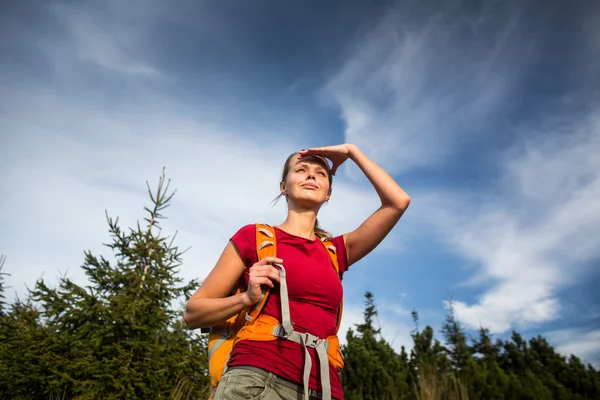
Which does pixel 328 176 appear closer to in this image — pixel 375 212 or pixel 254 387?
pixel 375 212

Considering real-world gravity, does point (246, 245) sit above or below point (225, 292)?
above

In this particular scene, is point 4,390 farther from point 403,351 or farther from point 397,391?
point 403,351

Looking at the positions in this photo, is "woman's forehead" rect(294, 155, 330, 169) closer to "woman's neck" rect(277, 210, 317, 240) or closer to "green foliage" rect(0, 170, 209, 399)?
"woman's neck" rect(277, 210, 317, 240)

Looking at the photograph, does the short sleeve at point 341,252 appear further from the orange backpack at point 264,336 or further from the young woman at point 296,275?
the orange backpack at point 264,336

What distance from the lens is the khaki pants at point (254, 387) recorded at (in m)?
1.56

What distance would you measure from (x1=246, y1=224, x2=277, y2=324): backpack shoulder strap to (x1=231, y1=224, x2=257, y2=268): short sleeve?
0.09ft

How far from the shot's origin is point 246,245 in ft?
6.70

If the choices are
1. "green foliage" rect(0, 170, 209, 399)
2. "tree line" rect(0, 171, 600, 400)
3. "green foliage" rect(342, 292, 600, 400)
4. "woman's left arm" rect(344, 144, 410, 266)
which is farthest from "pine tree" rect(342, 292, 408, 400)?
"woman's left arm" rect(344, 144, 410, 266)

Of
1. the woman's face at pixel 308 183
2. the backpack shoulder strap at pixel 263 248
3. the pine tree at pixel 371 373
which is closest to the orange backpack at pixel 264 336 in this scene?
the backpack shoulder strap at pixel 263 248

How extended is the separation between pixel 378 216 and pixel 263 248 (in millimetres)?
790

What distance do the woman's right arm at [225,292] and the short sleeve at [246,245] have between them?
0.03 metres

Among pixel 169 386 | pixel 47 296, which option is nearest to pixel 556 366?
pixel 169 386

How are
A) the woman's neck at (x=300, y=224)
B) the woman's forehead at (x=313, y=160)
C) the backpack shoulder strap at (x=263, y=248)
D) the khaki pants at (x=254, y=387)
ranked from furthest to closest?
the woman's forehead at (x=313, y=160) < the woman's neck at (x=300, y=224) < the backpack shoulder strap at (x=263, y=248) < the khaki pants at (x=254, y=387)

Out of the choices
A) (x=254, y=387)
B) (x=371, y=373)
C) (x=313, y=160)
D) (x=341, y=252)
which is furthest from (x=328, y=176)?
(x=371, y=373)
